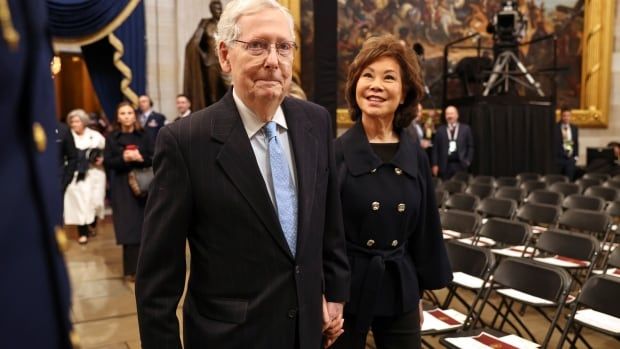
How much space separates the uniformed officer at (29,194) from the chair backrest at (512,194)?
6878 mm

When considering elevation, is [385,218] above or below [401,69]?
below

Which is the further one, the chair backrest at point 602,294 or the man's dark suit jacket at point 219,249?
the chair backrest at point 602,294

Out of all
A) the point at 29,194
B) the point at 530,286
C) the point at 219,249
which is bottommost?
the point at 530,286

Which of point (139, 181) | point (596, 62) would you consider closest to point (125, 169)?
point (139, 181)

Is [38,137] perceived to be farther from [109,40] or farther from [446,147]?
[109,40]

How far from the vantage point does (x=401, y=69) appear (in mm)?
2326

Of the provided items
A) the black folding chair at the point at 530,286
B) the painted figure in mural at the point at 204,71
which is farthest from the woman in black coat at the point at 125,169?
the painted figure in mural at the point at 204,71

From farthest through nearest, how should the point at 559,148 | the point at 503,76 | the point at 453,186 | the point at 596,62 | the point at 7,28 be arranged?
the point at 596,62
the point at 503,76
the point at 559,148
the point at 453,186
the point at 7,28

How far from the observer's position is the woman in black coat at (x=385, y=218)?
2281 millimetres

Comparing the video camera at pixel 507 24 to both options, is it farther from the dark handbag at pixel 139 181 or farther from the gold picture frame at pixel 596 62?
the dark handbag at pixel 139 181

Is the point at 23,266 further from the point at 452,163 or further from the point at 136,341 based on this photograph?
the point at 452,163

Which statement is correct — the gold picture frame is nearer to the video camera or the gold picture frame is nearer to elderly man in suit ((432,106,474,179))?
the video camera

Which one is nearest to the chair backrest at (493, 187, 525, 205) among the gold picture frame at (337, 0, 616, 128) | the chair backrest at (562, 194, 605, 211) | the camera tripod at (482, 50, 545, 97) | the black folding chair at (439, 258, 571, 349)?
the chair backrest at (562, 194, 605, 211)

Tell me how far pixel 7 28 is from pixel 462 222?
16.2 ft
